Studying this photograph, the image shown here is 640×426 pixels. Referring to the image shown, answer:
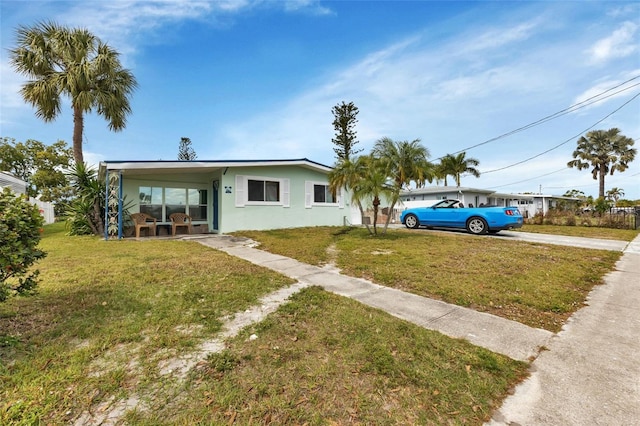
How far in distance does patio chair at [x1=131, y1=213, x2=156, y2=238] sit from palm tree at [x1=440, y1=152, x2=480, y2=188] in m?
29.2

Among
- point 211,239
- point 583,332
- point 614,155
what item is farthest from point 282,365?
point 614,155

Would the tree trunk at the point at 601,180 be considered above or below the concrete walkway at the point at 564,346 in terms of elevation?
above

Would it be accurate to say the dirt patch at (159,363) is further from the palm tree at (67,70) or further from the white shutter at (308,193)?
the palm tree at (67,70)

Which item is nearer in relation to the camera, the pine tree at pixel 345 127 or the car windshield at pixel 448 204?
the car windshield at pixel 448 204

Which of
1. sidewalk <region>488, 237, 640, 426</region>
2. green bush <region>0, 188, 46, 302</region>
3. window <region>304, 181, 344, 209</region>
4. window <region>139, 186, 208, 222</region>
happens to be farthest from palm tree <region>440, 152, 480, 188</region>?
green bush <region>0, 188, 46, 302</region>

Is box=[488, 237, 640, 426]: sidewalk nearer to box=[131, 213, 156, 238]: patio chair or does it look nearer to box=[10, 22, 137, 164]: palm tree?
box=[131, 213, 156, 238]: patio chair

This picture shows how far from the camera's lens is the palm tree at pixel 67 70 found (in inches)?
456

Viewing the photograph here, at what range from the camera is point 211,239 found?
32.9 feet

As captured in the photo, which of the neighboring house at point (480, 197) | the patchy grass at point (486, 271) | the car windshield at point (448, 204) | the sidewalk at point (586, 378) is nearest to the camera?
the sidewalk at point (586, 378)

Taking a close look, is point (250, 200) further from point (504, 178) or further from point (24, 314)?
point (504, 178)

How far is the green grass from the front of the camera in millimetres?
1799

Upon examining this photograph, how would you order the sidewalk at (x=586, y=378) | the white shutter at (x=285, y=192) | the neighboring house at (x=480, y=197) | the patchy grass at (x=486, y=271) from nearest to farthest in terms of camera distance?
the sidewalk at (x=586, y=378) → the patchy grass at (x=486, y=271) → the white shutter at (x=285, y=192) → the neighboring house at (x=480, y=197)

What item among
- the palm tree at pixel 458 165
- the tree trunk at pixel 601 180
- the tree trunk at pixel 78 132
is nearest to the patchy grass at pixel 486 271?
the tree trunk at pixel 78 132

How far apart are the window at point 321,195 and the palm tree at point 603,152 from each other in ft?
97.5
